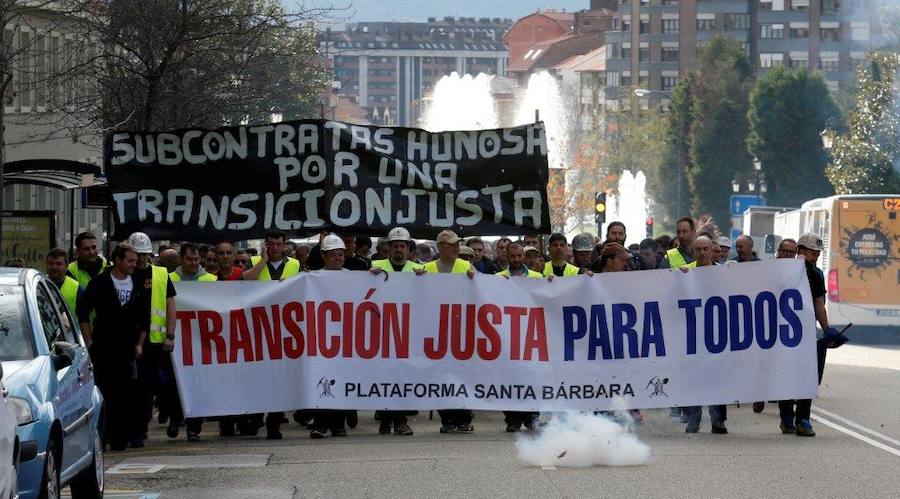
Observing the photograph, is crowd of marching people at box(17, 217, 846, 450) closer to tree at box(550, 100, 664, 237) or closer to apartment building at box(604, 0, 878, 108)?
tree at box(550, 100, 664, 237)

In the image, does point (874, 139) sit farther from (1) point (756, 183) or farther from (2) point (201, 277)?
(2) point (201, 277)

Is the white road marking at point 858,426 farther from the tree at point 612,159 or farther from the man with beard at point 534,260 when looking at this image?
the tree at point 612,159

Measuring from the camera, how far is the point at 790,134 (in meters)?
97.0

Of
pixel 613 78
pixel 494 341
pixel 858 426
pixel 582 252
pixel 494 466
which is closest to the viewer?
pixel 494 466

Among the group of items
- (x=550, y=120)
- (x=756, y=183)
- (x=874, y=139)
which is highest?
(x=550, y=120)

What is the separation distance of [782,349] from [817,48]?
428 ft

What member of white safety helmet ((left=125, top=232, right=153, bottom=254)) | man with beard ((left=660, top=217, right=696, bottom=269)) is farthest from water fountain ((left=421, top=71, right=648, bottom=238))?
white safety helmet ((left=125, top=232, right=153, bottom=254))

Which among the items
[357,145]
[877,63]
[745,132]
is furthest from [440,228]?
[745,132]

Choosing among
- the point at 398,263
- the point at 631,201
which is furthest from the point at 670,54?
the point at 398,263

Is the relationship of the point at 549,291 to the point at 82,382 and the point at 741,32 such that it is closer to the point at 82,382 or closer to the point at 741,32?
the point at 82,382

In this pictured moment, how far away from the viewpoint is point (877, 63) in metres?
58.0

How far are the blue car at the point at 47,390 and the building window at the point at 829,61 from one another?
13386 cm

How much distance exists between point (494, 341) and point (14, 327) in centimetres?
572

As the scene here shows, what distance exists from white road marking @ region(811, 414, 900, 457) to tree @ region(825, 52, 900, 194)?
128ft
